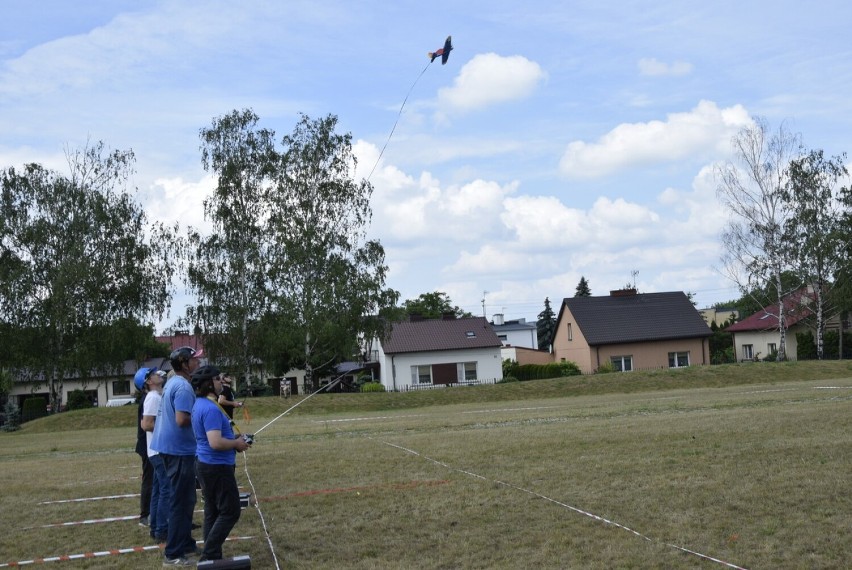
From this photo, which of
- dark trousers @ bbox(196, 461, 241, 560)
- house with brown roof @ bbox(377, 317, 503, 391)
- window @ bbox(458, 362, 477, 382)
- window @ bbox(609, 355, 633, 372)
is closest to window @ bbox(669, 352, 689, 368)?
window @ bbox(609, 355, 633, 372)

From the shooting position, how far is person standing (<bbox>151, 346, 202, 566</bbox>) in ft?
25.6

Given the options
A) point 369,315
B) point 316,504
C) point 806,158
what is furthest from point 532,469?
point 806,158

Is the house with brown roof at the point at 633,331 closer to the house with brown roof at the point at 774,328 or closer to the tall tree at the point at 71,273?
the house with brown roof at the point at 774,328

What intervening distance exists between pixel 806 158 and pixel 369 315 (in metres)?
28.7

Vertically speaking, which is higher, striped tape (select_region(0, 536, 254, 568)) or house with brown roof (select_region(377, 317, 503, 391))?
house with brown roof (select_region(377, 317, 503, 391))

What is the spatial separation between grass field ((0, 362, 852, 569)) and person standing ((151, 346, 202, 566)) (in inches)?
11.5

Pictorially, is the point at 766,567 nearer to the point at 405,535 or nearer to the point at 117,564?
the point at 405,535

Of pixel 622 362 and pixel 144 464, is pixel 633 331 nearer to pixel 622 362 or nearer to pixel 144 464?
pixel 622 362

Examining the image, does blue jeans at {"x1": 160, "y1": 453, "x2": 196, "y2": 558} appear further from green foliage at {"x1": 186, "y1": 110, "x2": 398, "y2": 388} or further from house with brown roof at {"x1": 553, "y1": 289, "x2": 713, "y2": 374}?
house with brown roof at {"x1": 553, "y1": 289, "x2": 713, "y2": 374}

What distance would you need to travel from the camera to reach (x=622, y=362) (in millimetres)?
59219

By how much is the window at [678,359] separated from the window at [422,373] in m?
16.6

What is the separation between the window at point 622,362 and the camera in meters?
59.1

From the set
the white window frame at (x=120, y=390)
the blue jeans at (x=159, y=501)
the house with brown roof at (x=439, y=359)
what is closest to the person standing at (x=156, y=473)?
the blue jeans at (x=159, y=501)

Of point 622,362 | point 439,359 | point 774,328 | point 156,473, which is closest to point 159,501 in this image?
point 156,473
